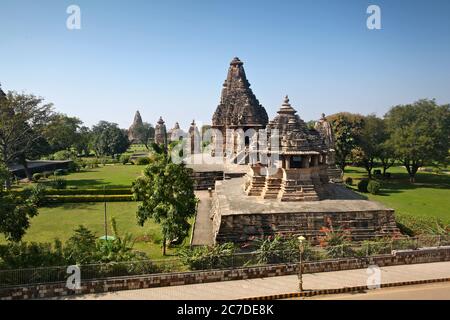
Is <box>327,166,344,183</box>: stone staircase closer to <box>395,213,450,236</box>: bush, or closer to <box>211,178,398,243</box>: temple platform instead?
<box>395,213,450,236</box>: bush

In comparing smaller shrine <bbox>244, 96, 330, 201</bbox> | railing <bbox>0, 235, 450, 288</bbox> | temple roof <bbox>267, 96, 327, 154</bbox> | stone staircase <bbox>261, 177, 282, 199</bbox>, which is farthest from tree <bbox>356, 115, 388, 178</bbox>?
railing <bbox>0, 235, 450, 288</bbox>

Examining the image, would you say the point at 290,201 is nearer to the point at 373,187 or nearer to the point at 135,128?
the point at 373,187

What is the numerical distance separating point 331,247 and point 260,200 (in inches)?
266

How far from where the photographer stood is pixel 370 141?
44.4 meters

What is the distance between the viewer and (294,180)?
22266 mm

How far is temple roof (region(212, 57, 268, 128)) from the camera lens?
40.3 metres

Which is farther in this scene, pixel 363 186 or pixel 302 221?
pixel 363 186

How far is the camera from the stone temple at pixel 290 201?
18.8 m

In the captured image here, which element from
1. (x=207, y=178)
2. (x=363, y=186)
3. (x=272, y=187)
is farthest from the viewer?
(x=207, y=178)

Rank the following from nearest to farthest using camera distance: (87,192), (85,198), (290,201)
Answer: (290,201) < (85,198) < (87,192)

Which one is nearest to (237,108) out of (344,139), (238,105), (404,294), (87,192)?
(238,105)

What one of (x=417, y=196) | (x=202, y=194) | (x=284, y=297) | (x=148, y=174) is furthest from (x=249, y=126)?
(x=284, y=297)

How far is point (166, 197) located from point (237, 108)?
26.0m
